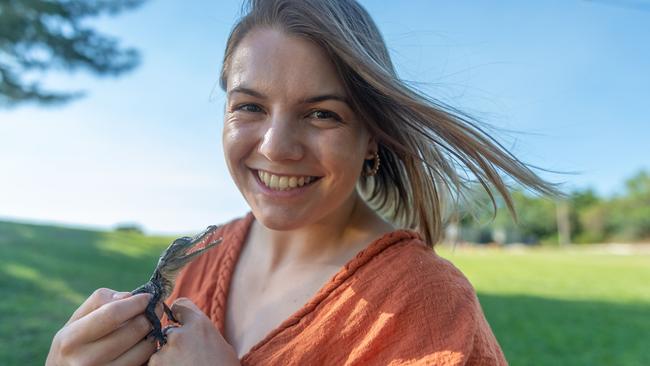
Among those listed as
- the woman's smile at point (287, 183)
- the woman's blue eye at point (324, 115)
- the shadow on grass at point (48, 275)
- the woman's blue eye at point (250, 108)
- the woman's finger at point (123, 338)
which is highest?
the woman's blue eye at point (250, 108)

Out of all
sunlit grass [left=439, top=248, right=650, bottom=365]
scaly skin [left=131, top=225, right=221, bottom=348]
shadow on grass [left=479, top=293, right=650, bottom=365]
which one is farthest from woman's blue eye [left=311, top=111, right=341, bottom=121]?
shadow on grass [left=479, top=293, right=650, bottom=365]

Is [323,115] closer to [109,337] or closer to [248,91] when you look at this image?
[248,91]

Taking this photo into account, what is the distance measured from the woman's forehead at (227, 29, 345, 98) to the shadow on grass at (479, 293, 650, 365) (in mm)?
4815

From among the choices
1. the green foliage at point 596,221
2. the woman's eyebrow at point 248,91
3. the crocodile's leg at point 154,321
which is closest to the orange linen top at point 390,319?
the crocodile's leg at point 154,321

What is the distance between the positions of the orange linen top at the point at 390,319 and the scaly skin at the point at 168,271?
0.23 meters

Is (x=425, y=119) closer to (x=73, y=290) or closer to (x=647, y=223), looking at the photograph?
(x=73, y=290)

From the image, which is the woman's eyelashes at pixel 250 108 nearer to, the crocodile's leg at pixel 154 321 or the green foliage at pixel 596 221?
the crocodile's leg at pixel 154 321

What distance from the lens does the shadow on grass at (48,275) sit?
520 cm

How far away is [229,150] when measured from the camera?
1.34 m

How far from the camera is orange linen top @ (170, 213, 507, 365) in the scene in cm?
114

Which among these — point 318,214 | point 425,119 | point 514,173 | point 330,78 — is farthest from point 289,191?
point 514,173

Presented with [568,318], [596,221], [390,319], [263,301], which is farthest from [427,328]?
[596,221]

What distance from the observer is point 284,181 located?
4.21 feet

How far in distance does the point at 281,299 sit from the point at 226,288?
0.20m
